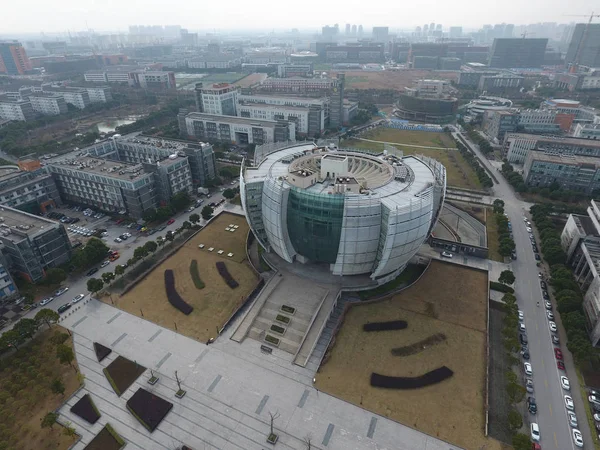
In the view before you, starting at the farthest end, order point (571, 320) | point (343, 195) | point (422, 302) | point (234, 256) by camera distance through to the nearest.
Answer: point (234, 256)
point (422, 302)
point (343, 195)
point (571, 320)

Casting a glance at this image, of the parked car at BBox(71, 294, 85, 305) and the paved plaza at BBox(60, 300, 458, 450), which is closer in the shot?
the paved plaza at BBox(60, 300, 458, 450)

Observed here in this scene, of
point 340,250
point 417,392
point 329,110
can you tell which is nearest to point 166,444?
point 417,392

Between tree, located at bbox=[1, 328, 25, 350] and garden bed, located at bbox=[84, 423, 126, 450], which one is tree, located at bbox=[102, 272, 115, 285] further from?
garden bed, located at bbox=[84, 423, 126, 450]

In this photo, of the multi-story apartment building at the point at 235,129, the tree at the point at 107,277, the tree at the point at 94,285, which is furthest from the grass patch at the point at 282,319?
the multi-story apartment building at the point at 235,129

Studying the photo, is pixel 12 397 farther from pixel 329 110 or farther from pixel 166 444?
pixel 329 110

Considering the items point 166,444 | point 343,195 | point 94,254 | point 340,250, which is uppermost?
point 343,195

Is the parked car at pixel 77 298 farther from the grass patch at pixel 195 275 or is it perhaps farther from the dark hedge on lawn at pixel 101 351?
the grass patch at pixel 195 275

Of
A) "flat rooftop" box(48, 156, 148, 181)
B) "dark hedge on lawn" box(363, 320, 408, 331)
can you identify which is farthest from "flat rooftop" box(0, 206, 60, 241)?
"dark hedge on lawn" box(363, 320, 408, 331)
